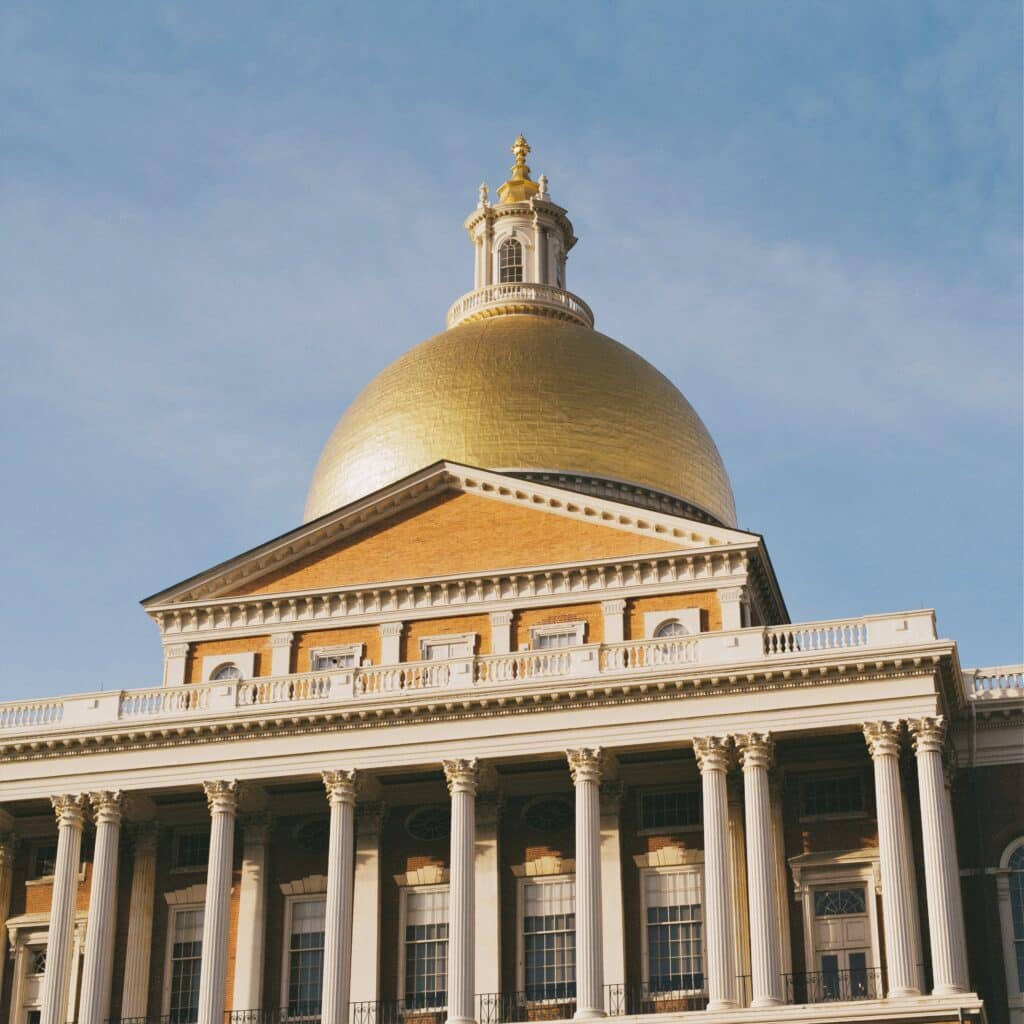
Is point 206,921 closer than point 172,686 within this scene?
Yes

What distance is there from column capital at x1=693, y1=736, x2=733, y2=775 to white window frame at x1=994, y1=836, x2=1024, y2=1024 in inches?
249

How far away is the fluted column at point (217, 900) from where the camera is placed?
44719 mm

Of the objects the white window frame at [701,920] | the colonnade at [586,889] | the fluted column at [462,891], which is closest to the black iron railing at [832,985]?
the colonnade at [586,889]

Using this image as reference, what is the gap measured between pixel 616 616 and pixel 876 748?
8411 mm

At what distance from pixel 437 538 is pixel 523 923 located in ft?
34.2

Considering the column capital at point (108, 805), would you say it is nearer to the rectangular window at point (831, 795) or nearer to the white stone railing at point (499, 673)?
the white stone railing at point (499, 673)

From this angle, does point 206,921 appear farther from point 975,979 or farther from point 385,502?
point 975,979

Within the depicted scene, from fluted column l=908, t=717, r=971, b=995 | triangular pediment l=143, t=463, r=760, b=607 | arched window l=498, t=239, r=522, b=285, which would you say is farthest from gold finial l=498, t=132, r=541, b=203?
fluted column l=908, t=717, r=971, b=995

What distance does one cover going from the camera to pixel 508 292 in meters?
62.8

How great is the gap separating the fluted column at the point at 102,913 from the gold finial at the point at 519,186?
2682 centimetres

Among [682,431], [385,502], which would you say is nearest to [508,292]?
[682,431]

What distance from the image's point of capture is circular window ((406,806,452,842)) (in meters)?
47.6

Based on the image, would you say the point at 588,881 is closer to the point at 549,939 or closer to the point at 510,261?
the point at 549,939

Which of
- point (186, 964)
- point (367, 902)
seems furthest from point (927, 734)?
point (186, 964)
